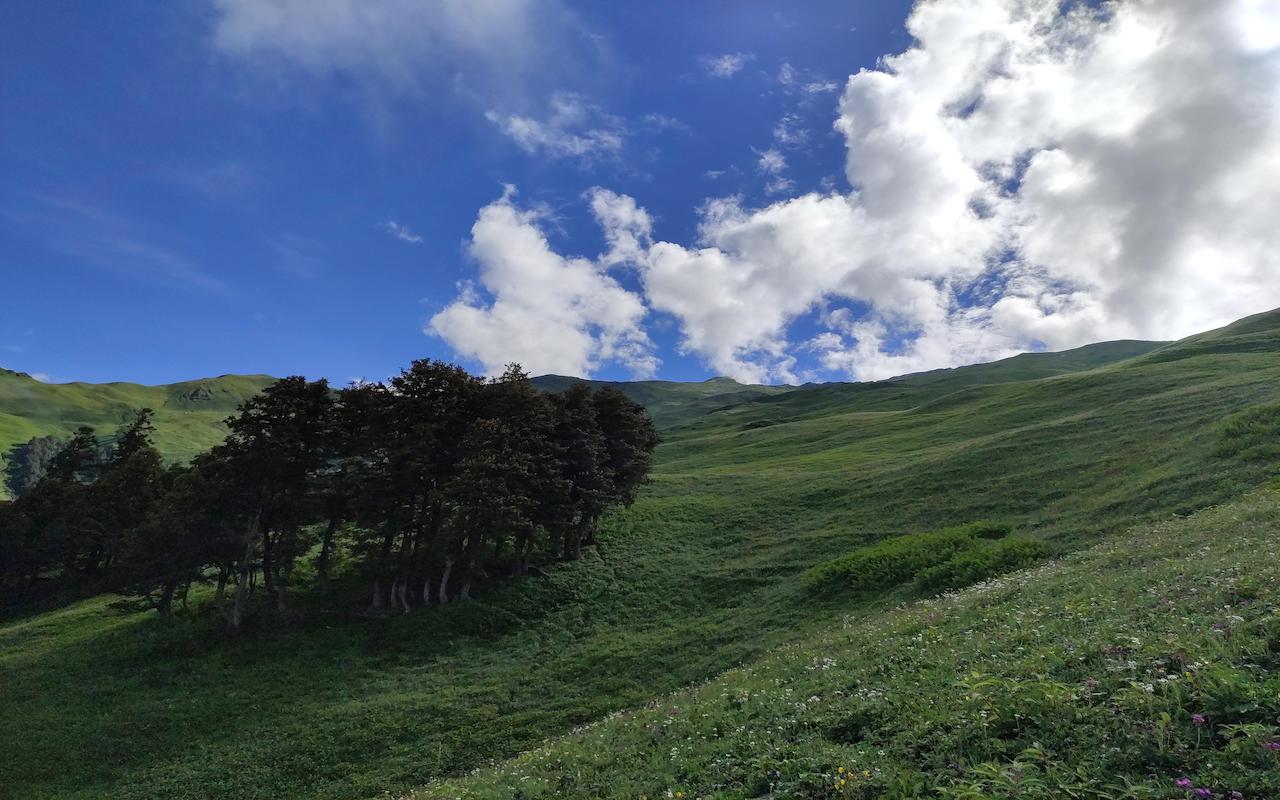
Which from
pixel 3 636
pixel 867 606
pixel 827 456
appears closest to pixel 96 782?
pixel 3 636

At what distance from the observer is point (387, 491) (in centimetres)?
4044

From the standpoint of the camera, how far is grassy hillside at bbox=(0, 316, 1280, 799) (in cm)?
2502

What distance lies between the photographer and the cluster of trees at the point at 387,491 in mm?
39250

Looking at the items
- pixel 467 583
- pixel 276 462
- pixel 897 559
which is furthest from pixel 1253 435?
pixel 276 462

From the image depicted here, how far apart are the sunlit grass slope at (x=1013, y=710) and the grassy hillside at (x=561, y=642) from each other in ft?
1.27

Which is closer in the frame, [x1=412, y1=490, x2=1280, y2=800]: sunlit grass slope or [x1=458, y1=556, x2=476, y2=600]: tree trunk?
[x1=412, y1=490, x2=1280, y2=800]: sunlit grass slope

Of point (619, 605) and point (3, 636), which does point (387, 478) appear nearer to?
point (619, 605)

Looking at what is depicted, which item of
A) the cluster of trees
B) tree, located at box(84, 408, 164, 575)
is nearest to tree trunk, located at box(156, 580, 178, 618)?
the cluster of trees

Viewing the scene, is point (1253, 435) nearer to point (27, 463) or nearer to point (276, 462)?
point (276, 462)

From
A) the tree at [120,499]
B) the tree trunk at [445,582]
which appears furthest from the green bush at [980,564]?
the tree at [120,499]

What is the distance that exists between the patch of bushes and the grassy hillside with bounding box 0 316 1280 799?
230 millimetres

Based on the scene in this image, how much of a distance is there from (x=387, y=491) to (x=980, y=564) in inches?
1350

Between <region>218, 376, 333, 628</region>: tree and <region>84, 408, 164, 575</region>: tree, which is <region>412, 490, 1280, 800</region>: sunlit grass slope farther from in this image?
<region>84, 408, 164, 575</region>: tree

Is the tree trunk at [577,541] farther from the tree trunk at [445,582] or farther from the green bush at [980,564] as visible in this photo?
the green bush at [980,564]
